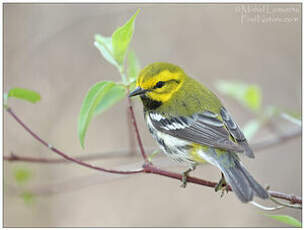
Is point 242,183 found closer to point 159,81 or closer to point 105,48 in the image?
point 159,81

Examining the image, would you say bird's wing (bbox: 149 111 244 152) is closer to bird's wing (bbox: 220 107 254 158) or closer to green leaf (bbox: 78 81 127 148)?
bird's wing (bbox: 220 107 254 158)

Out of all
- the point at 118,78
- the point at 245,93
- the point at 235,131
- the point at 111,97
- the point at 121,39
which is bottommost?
the point at 235,131

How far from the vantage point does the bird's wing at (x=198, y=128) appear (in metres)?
3.24

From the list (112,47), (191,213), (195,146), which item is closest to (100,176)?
(195,146)

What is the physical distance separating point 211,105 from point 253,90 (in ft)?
2.09

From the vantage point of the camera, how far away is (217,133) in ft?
11.0

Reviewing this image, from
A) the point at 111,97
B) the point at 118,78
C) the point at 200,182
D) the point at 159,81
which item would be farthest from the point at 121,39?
the point at 118,78

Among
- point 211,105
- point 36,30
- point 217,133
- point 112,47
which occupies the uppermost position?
point 36,30

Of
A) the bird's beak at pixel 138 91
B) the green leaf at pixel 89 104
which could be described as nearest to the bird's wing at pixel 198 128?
the bird's beak at pixel 138 91

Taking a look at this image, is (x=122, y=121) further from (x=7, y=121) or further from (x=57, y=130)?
(x=7, y=121)

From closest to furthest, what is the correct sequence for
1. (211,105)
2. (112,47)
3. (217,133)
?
(112,47) < (217,133) < (211,105)

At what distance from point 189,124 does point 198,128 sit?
121mm

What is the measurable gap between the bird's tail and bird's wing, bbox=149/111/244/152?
204mm

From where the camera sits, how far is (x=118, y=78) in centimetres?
714
